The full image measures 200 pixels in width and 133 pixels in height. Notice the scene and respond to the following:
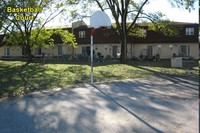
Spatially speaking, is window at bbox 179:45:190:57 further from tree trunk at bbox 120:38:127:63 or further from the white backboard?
the white backboard

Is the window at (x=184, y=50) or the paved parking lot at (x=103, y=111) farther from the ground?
the window at (x=184, y=50)

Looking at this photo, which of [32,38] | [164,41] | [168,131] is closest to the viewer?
[168,131]

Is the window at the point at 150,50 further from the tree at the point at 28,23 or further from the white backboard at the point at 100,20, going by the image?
the white backboard at the point at 100,20

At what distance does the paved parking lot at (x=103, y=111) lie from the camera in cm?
598

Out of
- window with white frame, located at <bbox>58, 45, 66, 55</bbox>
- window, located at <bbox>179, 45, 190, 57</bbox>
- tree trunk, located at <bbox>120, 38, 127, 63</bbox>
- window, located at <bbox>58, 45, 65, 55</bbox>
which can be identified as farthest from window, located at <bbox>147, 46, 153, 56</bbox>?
window, located at <bbox>58, 45, 65, 55</bbox>

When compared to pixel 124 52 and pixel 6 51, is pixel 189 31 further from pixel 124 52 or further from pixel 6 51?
pixel 6 51

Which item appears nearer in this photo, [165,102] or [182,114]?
[182,114]

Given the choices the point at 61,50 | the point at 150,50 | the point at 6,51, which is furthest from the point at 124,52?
the point at 6,51

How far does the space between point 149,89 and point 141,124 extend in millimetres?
4900

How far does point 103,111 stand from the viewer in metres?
7.32

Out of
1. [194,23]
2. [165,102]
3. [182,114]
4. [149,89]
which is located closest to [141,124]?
[182,114]

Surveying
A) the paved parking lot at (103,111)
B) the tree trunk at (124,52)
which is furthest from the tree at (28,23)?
the paved parking lot at (103,111)

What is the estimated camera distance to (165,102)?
840 centimetres

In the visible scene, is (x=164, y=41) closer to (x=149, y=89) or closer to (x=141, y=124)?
(x=149, y=89)
